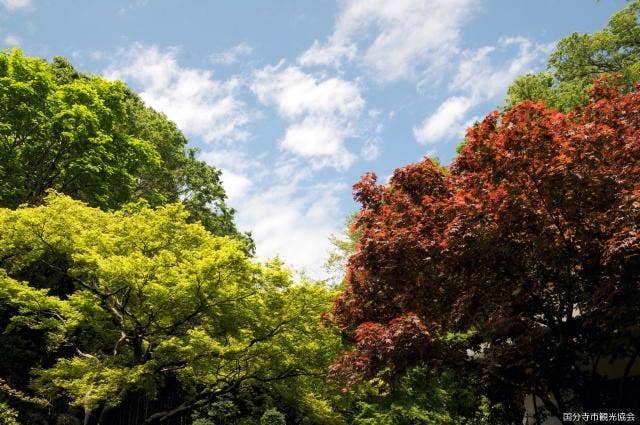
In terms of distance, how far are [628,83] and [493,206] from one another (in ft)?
75.1

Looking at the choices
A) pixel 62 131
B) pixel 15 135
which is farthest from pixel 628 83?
pixel 15 135

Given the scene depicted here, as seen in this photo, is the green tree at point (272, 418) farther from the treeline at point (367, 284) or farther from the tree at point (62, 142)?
the tree at point (62, 142)

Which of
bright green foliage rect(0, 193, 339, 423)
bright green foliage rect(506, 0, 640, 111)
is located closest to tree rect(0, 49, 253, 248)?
bright green foliage rect(0, 193, 339, 423)

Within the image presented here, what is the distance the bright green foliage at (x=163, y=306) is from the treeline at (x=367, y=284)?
0.22 feet

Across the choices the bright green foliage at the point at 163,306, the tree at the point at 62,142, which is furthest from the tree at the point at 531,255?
the tree at the point at 62,142

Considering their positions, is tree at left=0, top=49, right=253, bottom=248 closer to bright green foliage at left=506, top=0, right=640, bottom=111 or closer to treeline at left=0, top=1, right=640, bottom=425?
treeline at left=0, top=1, right=640, bottom=425

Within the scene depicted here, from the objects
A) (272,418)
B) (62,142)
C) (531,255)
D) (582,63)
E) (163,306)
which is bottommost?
(272,418)

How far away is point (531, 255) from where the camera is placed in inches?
261

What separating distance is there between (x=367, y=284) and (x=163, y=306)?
6194mm

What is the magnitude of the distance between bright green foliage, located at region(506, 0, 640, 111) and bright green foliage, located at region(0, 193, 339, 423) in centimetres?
2051

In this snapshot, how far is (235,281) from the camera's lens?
12.0 meters

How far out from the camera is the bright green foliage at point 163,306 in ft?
37.7

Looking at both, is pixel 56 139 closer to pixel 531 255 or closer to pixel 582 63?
pixel 531 255

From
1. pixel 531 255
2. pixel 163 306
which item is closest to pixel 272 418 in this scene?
pixel 163 306
